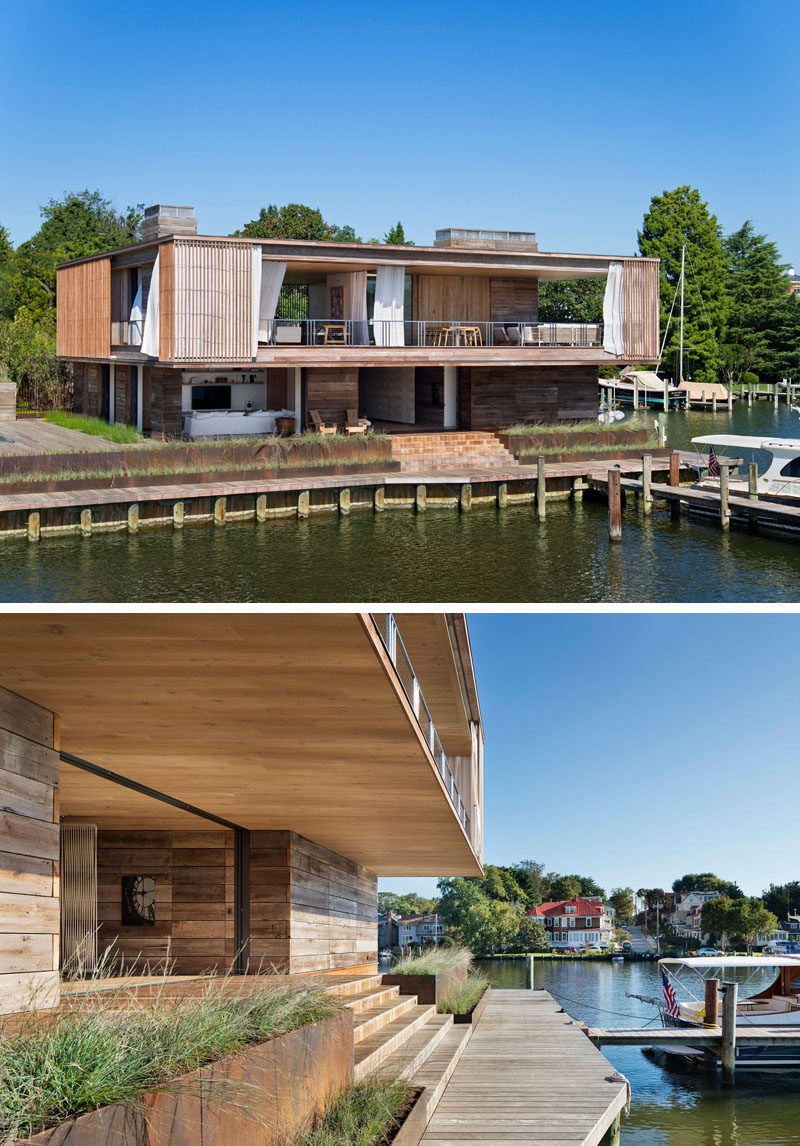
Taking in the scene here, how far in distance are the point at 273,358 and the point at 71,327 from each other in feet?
35.7

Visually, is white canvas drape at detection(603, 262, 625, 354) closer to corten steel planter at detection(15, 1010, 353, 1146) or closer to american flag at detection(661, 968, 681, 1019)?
american flag at detection(661, 968, 681, 1019)

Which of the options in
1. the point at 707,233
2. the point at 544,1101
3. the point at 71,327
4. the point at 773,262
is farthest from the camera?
the point at 773,262

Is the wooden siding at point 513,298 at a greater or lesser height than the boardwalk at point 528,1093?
greater

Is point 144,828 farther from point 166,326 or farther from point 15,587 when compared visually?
point 166,326

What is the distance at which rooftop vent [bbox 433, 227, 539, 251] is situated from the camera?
33.6 m

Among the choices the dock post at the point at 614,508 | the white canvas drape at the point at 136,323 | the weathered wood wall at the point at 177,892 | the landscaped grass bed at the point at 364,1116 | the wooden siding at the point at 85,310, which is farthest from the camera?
the wooden siding at the point at 85,310

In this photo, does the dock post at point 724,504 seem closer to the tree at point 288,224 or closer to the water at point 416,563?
the water at point 416,563

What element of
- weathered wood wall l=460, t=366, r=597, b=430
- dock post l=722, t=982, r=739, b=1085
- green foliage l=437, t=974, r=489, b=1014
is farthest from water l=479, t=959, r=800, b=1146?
weathered wood wall l=460, t=366, r=597, b=430

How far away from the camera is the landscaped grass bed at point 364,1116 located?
686cm

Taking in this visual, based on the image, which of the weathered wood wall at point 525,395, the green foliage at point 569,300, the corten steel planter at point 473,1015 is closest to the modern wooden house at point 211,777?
the corten steel planter at point 473,1015

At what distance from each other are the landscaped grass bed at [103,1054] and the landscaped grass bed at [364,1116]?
1054mm

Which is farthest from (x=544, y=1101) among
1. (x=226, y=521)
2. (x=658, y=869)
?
(x=658, y=869)

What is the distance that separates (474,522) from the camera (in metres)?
27.4

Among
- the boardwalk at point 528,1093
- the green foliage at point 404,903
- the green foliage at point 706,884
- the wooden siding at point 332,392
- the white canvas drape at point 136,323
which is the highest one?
the white canvas drape at point 136,323
